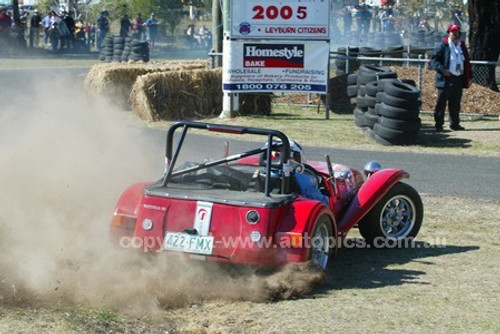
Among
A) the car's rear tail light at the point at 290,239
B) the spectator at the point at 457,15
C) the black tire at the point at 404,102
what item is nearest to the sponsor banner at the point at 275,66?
the black tire at the point at 404,102

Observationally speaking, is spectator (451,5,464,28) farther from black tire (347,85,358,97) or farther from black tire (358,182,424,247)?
black tire (358,182,424,247)

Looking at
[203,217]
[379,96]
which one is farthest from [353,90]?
[203,217]

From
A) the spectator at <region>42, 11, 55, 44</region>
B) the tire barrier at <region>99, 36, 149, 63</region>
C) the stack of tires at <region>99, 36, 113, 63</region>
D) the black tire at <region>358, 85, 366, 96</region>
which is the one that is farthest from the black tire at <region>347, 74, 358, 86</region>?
the spectator at <region>42, 11, 55, 44</region>

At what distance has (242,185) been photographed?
7.59 meters

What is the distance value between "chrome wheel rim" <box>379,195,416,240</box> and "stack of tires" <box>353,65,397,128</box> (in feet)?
25.3

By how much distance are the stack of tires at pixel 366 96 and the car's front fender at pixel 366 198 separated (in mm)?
7982

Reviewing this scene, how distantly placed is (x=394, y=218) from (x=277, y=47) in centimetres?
1067

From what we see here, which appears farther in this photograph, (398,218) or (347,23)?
(347,23)

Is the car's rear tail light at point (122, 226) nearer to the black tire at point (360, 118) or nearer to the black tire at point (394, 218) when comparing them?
the black tire at point (394, 218)

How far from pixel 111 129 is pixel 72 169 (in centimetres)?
417

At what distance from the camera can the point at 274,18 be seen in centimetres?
1883

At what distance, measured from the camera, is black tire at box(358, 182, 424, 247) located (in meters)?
8.58

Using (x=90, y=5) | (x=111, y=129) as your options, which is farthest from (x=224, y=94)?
(x=90, y=5)

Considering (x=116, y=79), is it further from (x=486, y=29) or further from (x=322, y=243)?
(x=322, y=243)
